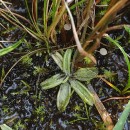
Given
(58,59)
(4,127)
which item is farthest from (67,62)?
(4,127)

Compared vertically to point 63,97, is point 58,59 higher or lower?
higher

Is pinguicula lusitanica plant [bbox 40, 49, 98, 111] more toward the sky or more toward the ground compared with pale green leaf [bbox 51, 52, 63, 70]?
more toward the ground

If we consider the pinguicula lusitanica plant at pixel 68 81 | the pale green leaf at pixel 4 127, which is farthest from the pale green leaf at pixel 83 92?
the pale green leaf at pixel 4 127

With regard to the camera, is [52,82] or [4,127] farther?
[52,82]

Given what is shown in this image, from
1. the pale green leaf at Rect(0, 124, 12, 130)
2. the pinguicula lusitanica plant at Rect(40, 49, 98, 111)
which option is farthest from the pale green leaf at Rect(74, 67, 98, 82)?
the pale green leaf at Rect(0, 124, 12, 130)

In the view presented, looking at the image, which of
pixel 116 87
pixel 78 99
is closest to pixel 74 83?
pixel 78 99

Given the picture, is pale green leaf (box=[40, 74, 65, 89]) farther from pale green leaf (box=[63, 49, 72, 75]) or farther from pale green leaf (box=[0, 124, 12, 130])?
pale green leaf (box=[0, 124, 12, 130])

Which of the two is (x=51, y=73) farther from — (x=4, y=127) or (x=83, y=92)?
(x=4, y=127)
